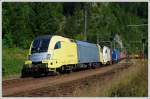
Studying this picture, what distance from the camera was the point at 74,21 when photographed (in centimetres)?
1867

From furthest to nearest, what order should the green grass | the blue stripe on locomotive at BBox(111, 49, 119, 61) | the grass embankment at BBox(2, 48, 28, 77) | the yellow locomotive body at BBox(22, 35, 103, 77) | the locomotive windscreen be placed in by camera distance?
the blue stripe on locomotive at BBox(111, 49, 119, 61) → the locomotive windscreen → the yellow locomotive body at BBox(22, 35, 103, 77) → the grass embankment at BBox(2, 48, 28, 77) → the green grass

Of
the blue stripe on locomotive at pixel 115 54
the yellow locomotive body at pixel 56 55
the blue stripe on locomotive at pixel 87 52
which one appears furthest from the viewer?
the blue stripe on locomotive at pixel 87 52

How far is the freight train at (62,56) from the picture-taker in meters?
17.9

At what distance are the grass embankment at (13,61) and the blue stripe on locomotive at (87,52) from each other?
278 centimetres

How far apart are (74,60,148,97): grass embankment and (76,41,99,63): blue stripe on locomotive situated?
2.52 m

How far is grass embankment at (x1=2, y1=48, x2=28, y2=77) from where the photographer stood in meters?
17.5

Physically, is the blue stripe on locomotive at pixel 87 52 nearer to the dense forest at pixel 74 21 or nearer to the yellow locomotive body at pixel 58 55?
the yellow locomotive body at pixel 58 55

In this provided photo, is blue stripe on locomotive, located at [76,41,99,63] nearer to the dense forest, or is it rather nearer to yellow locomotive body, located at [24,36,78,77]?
yellow locomotive body, located at [24,36,78,77]

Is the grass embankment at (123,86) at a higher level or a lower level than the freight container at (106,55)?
lower

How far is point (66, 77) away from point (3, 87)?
3.17m

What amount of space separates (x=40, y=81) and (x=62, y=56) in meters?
2.08

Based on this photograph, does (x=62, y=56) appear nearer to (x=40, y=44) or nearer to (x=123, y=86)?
(x=40, y=44)

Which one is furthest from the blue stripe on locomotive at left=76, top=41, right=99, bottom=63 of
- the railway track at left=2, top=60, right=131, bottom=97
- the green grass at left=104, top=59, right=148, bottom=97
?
the green grass at left=104, top=59, right=148, bottom=97

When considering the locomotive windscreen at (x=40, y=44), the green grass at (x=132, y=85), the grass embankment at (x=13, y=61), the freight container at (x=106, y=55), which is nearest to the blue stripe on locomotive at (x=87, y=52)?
the freight container at (x=106, y=55)
